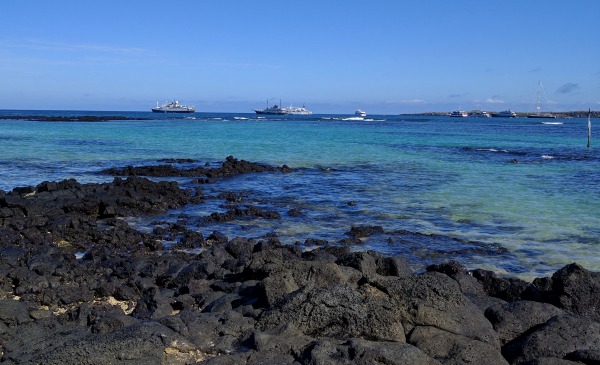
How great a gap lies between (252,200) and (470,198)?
25.1ft

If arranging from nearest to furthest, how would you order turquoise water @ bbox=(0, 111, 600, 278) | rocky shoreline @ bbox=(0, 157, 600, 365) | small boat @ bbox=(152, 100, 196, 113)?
1. rocky shoreline @ bbox=(0, 157, 600, 365)
2. turquoise water @ bbox=(0, 111, 600, 278)
3. small boat @ bbox=(152, 100, 196, 113)

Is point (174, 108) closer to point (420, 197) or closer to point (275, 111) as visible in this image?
point (275, 111)

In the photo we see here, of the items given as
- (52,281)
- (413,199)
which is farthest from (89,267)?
(413,199)

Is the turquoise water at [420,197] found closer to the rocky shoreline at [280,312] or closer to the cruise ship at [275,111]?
the rocky shoreline at [280,312]

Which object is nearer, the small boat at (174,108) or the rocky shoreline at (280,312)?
the rocky shoreline at (280,312)

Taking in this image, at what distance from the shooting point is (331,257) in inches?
452

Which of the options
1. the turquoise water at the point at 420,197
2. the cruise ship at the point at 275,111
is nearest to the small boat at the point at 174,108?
the cruise ship at the point at 275,111

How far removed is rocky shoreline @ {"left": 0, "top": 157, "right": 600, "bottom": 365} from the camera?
21.3ft

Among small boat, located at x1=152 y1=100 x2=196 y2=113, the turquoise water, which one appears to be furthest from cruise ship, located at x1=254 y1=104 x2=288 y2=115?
the turquoise water

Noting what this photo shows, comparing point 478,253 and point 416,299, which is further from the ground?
point 416,299

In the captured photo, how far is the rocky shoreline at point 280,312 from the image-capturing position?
649 cm

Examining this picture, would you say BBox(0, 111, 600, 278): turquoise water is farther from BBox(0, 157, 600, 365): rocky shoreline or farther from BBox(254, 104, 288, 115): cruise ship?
BBox(254, 104, 288, 115): cruise ship

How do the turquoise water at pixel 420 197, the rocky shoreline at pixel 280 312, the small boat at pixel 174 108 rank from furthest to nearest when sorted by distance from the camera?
the small boat at pixel 174 108
the turquoise water at pixel 420 197
the rocky shoreline at pixel 280 312

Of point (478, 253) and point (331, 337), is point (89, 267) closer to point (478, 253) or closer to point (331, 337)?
point (331, 337)
